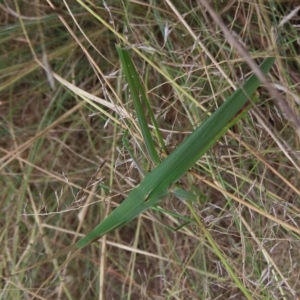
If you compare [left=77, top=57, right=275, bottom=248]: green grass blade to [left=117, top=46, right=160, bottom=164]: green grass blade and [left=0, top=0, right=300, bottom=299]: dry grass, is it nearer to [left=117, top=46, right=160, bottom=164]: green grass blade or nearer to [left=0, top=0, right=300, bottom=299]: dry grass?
[left=117, top=46, right=160, bottom=164]: green grass blade

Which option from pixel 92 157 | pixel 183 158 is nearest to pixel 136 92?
pixel 183 158

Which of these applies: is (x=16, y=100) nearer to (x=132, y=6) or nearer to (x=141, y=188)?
(x=132, y=6)

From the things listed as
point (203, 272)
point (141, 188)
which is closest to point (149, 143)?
point (141, 188)

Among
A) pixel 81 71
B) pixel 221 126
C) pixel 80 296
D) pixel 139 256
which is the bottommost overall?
pixel 80 296

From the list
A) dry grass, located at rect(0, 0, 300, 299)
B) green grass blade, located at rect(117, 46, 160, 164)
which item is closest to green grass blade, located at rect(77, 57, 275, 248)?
green grass blade, located at rect(117, 46, 160, 164)

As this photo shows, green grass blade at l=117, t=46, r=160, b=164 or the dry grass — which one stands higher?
green grass blade at l=117, t=46, r=160, b=164

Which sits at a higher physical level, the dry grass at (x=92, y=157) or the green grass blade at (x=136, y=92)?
the green grass blade at (x=136, y=92)

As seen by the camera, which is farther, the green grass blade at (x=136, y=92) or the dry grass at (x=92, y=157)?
the dry grass at (x=92, y=157)

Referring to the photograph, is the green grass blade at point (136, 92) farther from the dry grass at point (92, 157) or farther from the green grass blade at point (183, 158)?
the dry grass at point (92, 157)

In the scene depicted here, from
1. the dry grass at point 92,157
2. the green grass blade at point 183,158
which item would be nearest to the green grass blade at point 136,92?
the green grass blade at point 183,158
